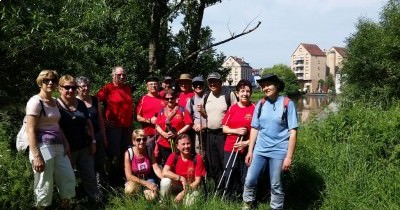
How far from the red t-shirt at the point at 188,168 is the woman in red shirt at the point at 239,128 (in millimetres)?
421

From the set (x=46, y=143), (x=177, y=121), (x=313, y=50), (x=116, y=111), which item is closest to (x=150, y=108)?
(x=116, y=111)

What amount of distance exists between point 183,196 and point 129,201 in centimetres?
64

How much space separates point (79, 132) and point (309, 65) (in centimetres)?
14460

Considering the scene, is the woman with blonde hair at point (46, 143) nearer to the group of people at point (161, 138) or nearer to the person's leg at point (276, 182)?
the group of people at point (161, 138)

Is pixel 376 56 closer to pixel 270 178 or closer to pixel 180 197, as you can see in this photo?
pixel 270 178

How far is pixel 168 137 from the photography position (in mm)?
6066

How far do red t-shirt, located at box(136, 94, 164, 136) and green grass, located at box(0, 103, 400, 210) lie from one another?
108cm

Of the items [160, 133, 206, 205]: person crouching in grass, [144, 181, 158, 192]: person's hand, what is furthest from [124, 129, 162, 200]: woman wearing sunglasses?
[160, 133, 206, 205]: person crouching in grass

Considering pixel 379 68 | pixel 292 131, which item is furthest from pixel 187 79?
pixel 379 68

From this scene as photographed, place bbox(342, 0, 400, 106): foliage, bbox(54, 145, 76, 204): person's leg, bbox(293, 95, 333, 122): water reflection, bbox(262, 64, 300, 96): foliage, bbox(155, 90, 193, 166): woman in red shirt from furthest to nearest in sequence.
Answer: bbox(262, 64, 300, 96): foliage < bbox(342, 0, 400, 106): foliage < bbox(293, 95, 333, 122): water reflection < bbox(155, 90, 193, 166): woman in red shirt < bbox(54, 145, 76, 204): person's leg

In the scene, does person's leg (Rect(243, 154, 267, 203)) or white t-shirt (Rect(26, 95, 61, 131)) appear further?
person's leg (Rect(243, 154, 267, 203))

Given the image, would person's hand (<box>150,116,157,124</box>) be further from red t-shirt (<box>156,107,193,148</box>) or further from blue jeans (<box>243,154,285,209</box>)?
blue jeans (<box>243,154,285,209</box>)

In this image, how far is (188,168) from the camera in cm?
559

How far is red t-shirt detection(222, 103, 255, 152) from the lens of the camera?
5574 millimetres
